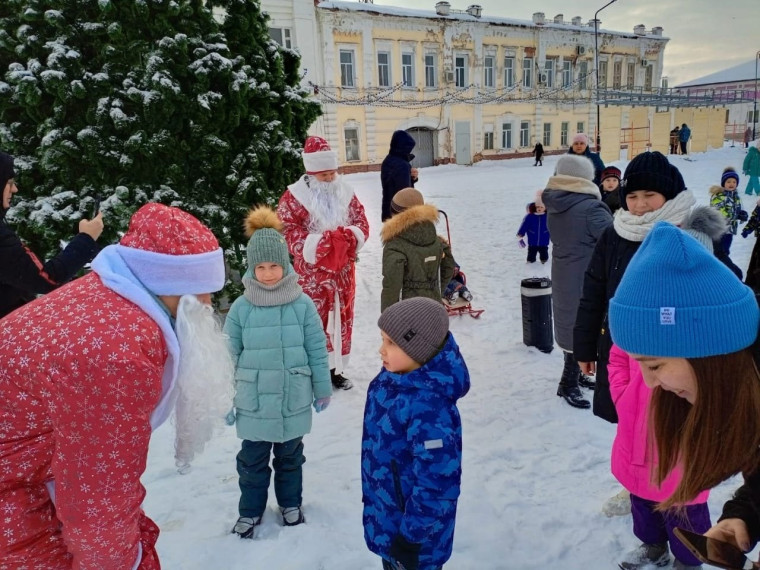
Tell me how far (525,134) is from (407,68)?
1067 cm

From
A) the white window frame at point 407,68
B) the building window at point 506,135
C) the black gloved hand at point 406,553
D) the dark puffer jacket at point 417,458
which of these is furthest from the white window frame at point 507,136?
the black gloved hand at point 406,553

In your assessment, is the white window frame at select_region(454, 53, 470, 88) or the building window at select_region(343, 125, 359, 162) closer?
the building window at select_region(343, 125, 359, 162)

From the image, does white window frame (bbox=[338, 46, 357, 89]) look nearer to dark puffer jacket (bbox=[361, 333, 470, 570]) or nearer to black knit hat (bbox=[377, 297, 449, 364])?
black knit hat (bbox=[377, 297, 449, 364])

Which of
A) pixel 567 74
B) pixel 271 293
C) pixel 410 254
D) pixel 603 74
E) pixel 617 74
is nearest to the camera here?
pixel 271 293

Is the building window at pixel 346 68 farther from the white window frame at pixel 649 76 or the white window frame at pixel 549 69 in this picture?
the white window frame at pixel 649 76

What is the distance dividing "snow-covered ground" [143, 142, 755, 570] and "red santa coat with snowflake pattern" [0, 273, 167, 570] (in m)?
1.47

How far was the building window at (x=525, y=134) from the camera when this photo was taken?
36875 mm

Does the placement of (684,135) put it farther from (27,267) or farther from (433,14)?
(27,267)

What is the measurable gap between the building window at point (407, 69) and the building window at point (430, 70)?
1089mm

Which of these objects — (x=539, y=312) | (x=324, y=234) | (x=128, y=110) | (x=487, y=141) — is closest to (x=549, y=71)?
(x=487, y=141)

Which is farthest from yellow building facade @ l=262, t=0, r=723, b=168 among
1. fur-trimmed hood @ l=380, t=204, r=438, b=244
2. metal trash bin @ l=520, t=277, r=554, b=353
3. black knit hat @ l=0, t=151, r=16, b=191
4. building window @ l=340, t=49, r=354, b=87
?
black knit hat @ l=0, t=151, r=16, b=191

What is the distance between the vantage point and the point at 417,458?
6.98 feet

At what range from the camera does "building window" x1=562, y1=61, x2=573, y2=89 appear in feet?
124

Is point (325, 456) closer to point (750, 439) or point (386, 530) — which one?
point (386, 530)
